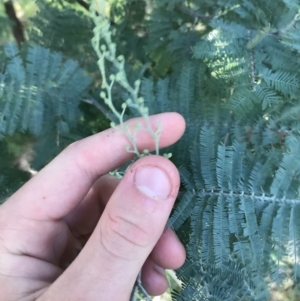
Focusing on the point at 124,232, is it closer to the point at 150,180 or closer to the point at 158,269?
the point at 150,180

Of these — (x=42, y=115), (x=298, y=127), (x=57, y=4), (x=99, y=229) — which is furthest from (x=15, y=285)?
(x=57, y=4)

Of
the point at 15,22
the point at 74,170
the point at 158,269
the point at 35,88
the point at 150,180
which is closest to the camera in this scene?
the point at 150,180

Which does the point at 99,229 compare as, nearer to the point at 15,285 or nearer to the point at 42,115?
the point at 15,285

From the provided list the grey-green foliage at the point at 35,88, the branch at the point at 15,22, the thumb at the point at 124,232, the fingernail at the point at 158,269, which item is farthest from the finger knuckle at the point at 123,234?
the branch at the point at 15,22

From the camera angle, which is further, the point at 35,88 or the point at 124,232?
the point at 35,88

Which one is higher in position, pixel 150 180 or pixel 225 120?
pixel 150 180

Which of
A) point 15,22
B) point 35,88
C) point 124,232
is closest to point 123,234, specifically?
point 124,232

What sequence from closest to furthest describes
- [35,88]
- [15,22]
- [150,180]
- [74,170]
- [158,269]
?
[150,180] < [74,170] < [158,269] < [35,88] < [15,22]

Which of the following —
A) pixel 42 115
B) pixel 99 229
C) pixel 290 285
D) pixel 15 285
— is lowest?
pixel 290 285
